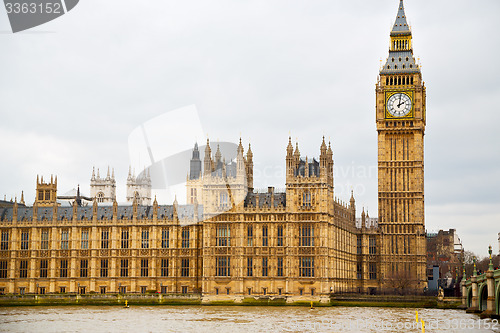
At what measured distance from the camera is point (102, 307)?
97.8 metres

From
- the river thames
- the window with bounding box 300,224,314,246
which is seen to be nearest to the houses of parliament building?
the window with bounding box 300,224,314,246

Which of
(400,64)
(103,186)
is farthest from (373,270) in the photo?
(103,186)

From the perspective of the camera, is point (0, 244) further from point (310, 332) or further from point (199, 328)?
point (310, 332)

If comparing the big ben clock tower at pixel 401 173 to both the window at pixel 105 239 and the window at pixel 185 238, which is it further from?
the window at pixel 105 239

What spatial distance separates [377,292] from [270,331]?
5225 cm

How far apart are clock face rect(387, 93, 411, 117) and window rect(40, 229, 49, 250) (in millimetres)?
55249

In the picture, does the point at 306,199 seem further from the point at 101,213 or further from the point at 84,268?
the point at 84,268

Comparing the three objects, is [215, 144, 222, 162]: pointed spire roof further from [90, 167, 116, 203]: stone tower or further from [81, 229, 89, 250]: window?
[90, 167, 116, 203]: stone tower

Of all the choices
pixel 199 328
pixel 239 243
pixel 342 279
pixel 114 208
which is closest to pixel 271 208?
pixel 239 243

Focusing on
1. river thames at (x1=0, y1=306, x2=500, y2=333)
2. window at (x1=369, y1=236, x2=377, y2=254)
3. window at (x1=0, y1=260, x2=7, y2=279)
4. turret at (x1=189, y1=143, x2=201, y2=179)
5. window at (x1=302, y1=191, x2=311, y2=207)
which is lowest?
river thames at (x1=0, y1=306, x2=500, y2=333)

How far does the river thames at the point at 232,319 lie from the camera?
67.8 m

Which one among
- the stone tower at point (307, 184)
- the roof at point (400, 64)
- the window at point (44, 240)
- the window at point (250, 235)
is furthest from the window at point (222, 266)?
the roof at point (400, 64)

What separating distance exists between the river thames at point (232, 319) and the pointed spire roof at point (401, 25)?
169ft

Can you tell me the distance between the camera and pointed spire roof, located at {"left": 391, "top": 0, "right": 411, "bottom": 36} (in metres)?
129
